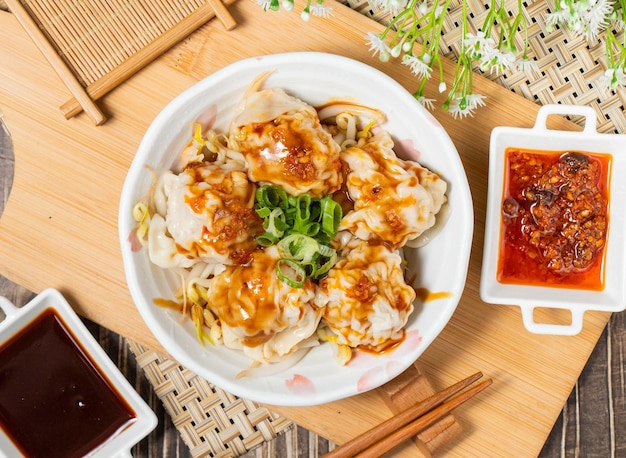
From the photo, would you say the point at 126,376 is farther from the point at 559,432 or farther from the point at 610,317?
the point at 610,317

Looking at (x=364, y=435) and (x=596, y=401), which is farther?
(x=596, y=401)

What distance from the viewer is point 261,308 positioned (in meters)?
2.41

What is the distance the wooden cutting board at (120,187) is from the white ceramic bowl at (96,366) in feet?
0.26

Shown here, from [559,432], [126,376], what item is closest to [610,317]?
[559,432]

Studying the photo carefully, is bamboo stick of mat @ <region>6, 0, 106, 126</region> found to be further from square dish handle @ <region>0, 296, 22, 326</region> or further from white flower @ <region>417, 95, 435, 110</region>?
white flower @ <region>417, 95, 435, 110</region>

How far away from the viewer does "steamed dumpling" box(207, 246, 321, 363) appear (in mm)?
2414

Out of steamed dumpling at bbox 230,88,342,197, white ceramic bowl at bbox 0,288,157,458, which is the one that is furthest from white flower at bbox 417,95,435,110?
white ceramic bowl at bbox 0,288,157,458

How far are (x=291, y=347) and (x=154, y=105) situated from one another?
4.33ft

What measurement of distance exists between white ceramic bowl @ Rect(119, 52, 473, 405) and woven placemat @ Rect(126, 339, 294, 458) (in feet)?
2.08

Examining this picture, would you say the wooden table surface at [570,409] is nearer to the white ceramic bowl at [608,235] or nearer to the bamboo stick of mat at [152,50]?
the white ceramic bowl at [608,235]

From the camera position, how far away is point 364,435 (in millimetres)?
2834

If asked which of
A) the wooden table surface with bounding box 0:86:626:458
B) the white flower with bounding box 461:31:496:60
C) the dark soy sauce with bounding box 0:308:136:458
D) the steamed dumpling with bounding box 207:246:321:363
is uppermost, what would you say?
the white flower with bounding box 461:31:496:60

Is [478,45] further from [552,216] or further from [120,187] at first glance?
[120,187]

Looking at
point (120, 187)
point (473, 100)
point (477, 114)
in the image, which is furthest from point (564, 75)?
point (120, 187)
